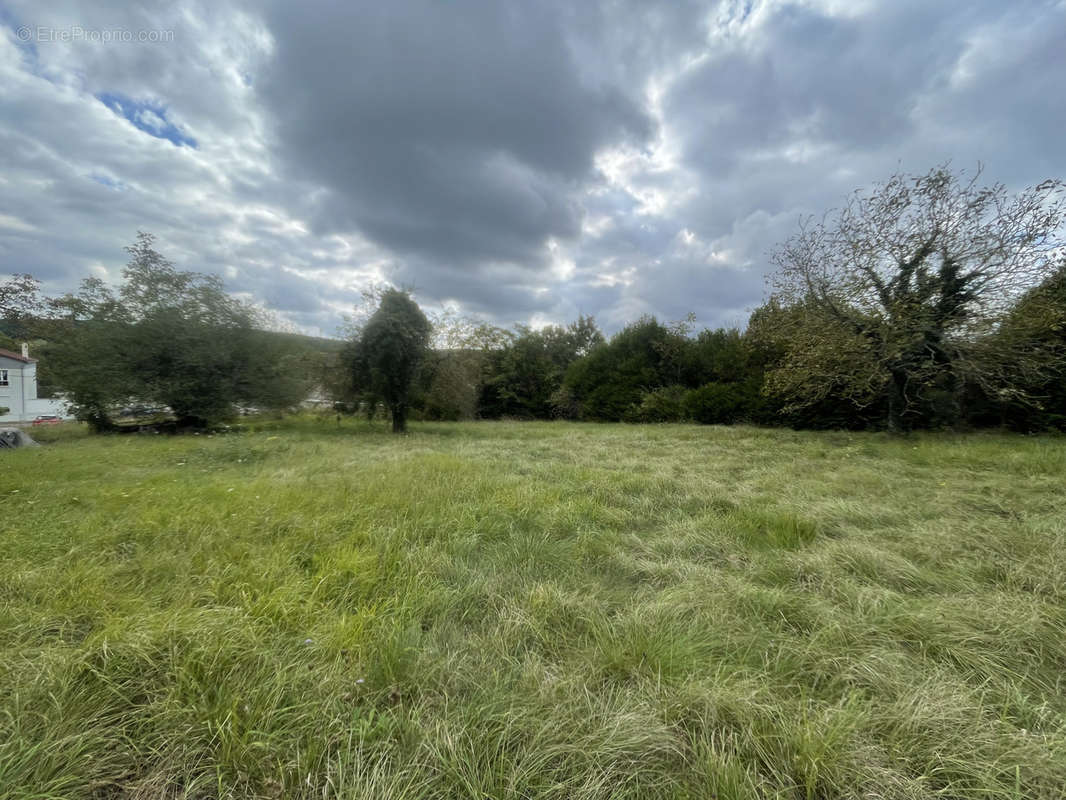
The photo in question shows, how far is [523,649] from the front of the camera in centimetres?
167

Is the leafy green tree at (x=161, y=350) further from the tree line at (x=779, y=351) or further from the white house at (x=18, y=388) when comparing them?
the white house at (x=18, y=388)

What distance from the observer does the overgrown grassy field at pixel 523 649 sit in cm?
111

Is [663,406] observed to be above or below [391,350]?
below

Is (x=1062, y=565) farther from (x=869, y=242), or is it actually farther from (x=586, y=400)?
(x=586, y=400)

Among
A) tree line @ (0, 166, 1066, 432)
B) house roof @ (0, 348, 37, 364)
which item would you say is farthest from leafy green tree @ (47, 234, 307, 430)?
house roof @ (0, 348, 37, 364)

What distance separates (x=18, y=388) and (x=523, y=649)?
1400 inches

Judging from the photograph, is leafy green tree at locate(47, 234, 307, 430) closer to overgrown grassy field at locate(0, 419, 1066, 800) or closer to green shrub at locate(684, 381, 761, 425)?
overgrown grassy field at locate(0, 419, 1066, 800)

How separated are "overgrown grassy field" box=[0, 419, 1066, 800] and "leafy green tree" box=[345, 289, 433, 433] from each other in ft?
23.6

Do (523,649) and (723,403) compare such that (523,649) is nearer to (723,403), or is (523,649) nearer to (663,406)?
(723,403)

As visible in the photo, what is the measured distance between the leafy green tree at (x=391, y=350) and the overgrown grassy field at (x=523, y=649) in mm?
7197

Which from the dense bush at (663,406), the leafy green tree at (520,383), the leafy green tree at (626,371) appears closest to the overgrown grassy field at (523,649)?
the dense bush at (663,406)

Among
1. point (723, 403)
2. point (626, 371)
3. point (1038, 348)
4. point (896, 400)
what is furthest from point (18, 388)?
point (1038, 348)

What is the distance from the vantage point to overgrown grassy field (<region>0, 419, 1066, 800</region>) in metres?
1.11

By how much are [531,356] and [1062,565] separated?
1815cm
